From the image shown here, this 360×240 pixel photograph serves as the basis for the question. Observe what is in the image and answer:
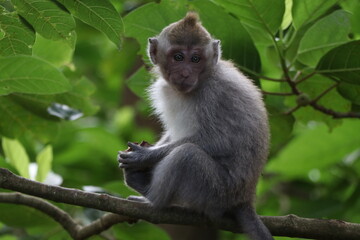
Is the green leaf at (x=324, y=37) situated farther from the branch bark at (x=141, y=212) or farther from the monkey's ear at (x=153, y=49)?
the branch bark at (x=141, y=212)

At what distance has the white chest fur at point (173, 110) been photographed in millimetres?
5367

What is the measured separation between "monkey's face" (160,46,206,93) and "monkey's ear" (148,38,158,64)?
14 centimetres

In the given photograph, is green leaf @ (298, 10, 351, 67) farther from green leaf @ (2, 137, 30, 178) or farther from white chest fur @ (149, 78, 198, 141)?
green leaf @ (2, 137, 30, 178)

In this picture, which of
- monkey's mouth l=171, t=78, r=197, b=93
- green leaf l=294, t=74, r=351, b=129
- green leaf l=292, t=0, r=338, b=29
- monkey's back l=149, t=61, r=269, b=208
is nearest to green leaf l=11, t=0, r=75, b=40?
monkey's mouth l=171, t=78, r=197, b=93

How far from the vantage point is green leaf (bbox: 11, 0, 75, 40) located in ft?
13.3

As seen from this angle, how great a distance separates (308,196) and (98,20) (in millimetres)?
6188

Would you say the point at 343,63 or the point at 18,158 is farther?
the point at 18,158

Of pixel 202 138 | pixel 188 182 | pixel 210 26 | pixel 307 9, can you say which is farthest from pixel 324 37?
pixel 188 182

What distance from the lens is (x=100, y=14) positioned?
4.06 meters

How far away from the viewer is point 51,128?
5688 millimetres

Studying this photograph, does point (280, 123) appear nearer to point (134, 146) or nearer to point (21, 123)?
point (134, 146)

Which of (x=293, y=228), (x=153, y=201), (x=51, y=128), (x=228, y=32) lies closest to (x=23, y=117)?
(x=51, y=128)

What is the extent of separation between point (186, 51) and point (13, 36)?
5.69ft

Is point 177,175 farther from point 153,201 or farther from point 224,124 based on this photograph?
point 224,124
